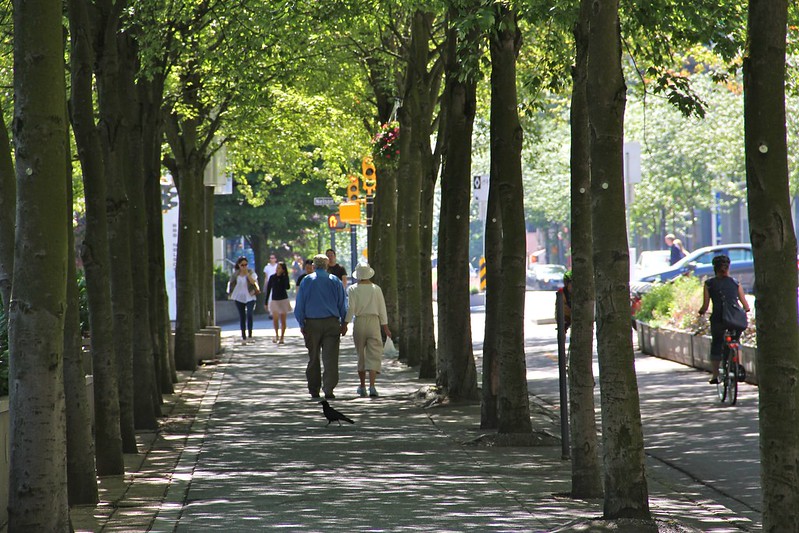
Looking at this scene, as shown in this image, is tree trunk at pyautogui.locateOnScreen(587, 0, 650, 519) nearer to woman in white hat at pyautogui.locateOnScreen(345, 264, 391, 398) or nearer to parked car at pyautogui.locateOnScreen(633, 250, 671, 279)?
woman in white hat at pyautogui.locateOnScreen(345, 264, 391, 398)

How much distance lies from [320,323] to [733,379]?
504cm

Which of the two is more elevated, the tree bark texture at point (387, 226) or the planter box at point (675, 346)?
the tree bark texture at point (387, 226)

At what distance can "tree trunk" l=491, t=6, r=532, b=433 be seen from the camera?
12945 mm

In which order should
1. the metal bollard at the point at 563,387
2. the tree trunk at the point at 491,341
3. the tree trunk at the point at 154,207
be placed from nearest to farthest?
the metal bollard at the point at 563,387 → the tree trunk at the point at 491,341 → the tree trunk at the point at 154,207

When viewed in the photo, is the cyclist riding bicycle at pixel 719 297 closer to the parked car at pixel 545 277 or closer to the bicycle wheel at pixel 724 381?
the bicycle wheel at pixel 724 381

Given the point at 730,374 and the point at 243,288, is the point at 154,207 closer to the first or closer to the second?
the point at 730,374

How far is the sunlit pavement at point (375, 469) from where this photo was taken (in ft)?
30.3

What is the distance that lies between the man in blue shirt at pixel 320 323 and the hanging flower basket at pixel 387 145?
7.36m

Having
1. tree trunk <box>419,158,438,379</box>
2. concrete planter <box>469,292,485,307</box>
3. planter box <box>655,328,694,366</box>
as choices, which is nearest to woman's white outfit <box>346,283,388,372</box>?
tree trunk <box>419,158,438,379</box>

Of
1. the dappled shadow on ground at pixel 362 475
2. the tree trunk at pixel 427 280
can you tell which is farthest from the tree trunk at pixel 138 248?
the tree trunk at pixel 427 280

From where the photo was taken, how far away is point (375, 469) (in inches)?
464

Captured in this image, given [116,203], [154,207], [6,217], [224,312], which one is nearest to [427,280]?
[154,207]

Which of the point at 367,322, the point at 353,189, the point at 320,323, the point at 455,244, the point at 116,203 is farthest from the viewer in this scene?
the point at 353,189

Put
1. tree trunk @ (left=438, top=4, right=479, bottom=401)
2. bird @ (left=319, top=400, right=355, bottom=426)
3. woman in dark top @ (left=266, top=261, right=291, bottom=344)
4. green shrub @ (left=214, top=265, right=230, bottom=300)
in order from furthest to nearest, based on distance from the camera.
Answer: green shrub @ (left=214, top=265, right=230, bottom=300) → woman in dark top @ (left=266, top=261, right=291, bottom=344) → tree trunk @ (left=438, top=4, right=479, bottom=401) → bird @ (left=319, top=400, right=355, bottom=426)
